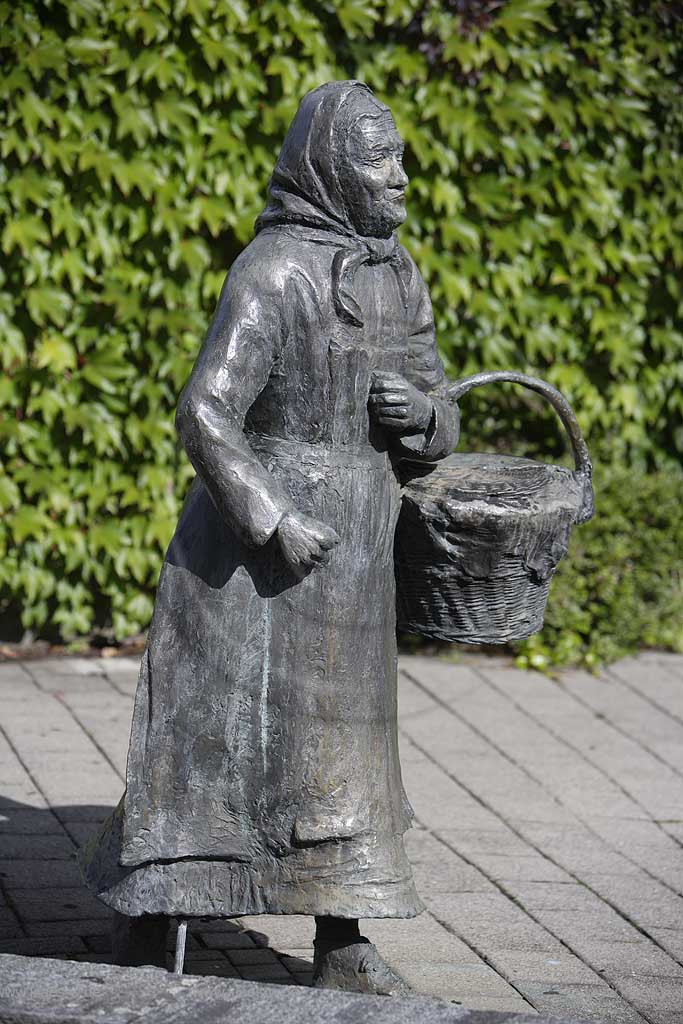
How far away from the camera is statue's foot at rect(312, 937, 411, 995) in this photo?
3.49m

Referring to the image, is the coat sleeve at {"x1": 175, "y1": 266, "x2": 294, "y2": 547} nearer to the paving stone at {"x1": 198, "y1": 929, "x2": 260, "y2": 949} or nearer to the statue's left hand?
the statue's left hand

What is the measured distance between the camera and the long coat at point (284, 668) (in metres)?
3.29

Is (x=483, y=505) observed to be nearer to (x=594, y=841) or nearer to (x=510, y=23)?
(x=594, y=841)

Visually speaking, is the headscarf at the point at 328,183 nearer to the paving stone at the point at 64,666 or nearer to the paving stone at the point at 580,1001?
the paving stone at the point at 580,1001

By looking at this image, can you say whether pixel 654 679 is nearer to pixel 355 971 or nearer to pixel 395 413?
pixel 355 971


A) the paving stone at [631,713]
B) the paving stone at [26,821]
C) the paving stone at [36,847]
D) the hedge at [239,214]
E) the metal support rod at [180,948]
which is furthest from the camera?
the hedge at [239,214]

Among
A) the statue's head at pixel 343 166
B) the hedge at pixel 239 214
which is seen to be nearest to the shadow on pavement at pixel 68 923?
the statue's head at pixel 343 166

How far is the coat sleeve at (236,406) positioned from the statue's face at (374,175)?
28 centimetres

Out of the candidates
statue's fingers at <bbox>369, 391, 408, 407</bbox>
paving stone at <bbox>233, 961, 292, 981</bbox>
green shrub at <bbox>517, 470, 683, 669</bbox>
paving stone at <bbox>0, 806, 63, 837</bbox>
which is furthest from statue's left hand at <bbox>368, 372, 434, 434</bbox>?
green shrub at <bbox>517, 470, 683, 669</bbox>

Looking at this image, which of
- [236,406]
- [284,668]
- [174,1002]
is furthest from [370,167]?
[174,1002]

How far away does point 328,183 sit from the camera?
10.7 ft

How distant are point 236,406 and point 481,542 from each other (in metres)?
0.71

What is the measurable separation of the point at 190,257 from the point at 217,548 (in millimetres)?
3454

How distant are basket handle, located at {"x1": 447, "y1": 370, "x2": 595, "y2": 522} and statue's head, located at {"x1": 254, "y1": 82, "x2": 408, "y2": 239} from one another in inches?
18.6
